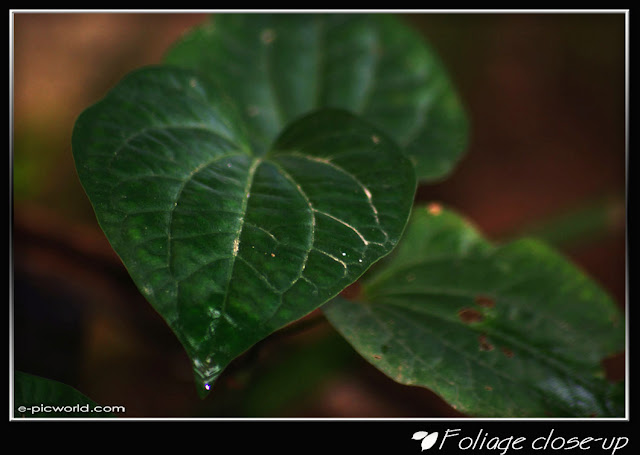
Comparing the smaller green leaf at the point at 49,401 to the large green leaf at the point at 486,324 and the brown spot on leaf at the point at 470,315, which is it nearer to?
the large green leaf at the point at 486,324

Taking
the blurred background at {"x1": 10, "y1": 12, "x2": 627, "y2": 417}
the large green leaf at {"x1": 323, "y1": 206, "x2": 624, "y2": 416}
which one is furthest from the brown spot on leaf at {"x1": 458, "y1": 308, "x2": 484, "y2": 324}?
the blurred background at {"x1": 10, "y1": 12, "x2": 627, "y2": 417}

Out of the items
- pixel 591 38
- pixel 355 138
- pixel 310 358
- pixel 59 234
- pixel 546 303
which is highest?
pixel 591 38

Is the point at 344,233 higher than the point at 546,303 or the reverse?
higher

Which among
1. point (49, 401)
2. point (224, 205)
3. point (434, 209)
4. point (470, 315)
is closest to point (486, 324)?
point (470, 315)

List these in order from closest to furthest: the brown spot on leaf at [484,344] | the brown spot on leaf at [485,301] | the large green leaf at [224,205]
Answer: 1. the large green leaf at [224,205]
2. the brown spot on leaf at [484,344]
3. the brown spot on leaf at [485,301]

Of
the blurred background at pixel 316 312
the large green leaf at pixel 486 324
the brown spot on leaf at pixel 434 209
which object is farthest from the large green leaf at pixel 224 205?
the brown spot on leaf at pixel 434 209

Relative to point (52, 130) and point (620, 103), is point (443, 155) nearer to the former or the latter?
point (52, 130)
